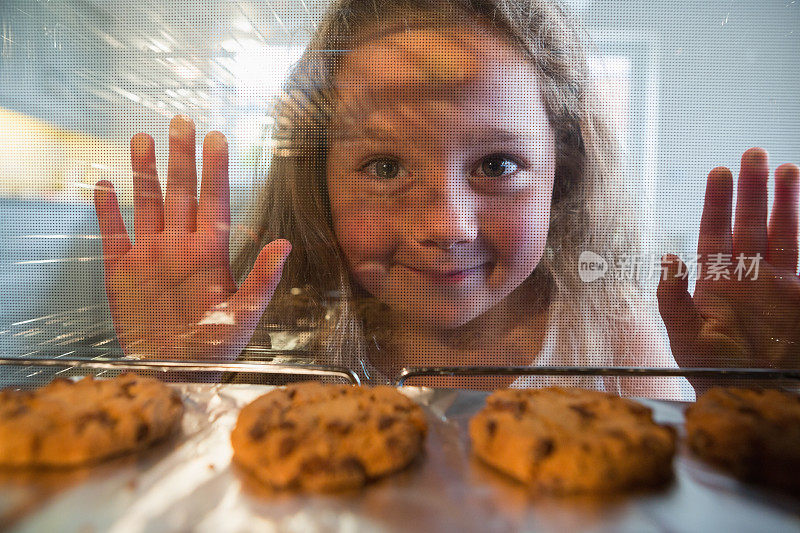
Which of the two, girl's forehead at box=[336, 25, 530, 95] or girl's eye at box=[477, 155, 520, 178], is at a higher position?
girl's forehead at box=[336, 25, 530, 95]

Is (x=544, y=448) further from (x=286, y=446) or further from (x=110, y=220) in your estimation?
(x=110, y=220)

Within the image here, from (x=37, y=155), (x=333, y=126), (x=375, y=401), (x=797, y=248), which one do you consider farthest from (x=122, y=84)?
(x=797, y=248)

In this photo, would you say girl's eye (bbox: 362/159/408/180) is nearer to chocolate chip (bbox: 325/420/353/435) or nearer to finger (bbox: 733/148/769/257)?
chocolate chip (bbox: 325/420/353/435)

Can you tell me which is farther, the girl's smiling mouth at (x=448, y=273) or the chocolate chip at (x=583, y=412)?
the girl's smiling mouth at (x=448, y=273)

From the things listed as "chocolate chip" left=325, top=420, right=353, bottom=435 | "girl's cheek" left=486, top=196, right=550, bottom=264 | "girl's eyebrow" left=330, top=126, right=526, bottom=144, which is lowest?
"chocolate chip" left=325, top=420, right=353, bottom=435

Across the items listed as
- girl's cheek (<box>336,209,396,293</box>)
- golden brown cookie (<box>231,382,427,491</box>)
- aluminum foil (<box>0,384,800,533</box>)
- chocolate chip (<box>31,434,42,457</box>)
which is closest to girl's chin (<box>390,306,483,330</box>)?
girl's cheek (<box>336,209,396,293</box>)

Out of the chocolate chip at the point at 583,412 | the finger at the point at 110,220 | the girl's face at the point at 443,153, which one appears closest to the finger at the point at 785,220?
the girl's face at the point at 443,153

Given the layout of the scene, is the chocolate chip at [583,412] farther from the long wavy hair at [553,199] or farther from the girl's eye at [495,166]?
the girl's eye at [495,166]
